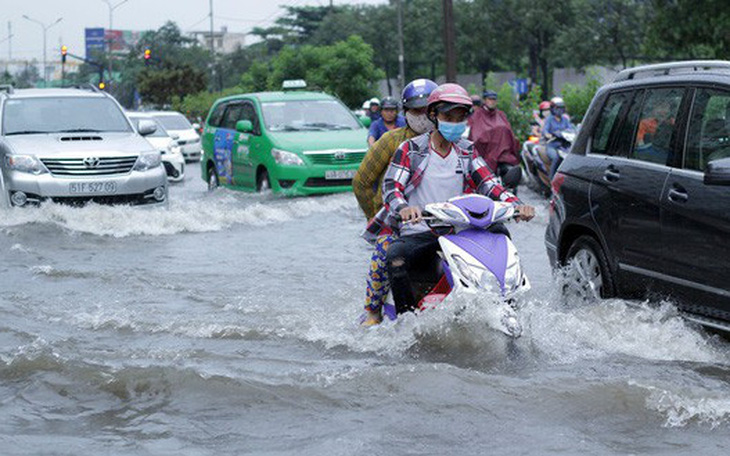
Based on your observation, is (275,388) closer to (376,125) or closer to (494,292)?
(494,292)

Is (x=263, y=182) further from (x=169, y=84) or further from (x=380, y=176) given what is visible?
(x=169, y=84)

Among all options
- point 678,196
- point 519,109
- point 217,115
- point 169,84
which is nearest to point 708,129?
point 678,196

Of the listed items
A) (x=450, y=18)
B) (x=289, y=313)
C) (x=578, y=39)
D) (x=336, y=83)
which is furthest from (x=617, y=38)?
(x=289, y=313)

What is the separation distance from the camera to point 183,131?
Result: 119 ft

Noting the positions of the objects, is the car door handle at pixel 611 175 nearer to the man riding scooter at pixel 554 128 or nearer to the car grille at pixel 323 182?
the car grille at pixel 323 182

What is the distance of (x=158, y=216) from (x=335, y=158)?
3.73 m

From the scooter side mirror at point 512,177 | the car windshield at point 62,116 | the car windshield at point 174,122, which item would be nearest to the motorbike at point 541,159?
the car windshield at point 62,116

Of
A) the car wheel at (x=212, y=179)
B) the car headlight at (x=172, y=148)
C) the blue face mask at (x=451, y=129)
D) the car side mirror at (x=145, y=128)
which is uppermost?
the blue face mask at (x=451, y=129)

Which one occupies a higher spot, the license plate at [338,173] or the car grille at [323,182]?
the license plate at [338,173]

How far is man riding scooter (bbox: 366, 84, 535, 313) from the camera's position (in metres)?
7.18

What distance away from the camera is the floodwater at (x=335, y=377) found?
5.73m

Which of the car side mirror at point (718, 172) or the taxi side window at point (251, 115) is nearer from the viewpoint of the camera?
the car side mirror at point (718, 172)

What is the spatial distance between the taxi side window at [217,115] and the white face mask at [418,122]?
45.2 feet

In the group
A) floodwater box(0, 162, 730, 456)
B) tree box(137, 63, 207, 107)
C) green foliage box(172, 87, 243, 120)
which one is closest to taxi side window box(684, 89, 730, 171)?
floodwater box(0, 162, 730, 456)
